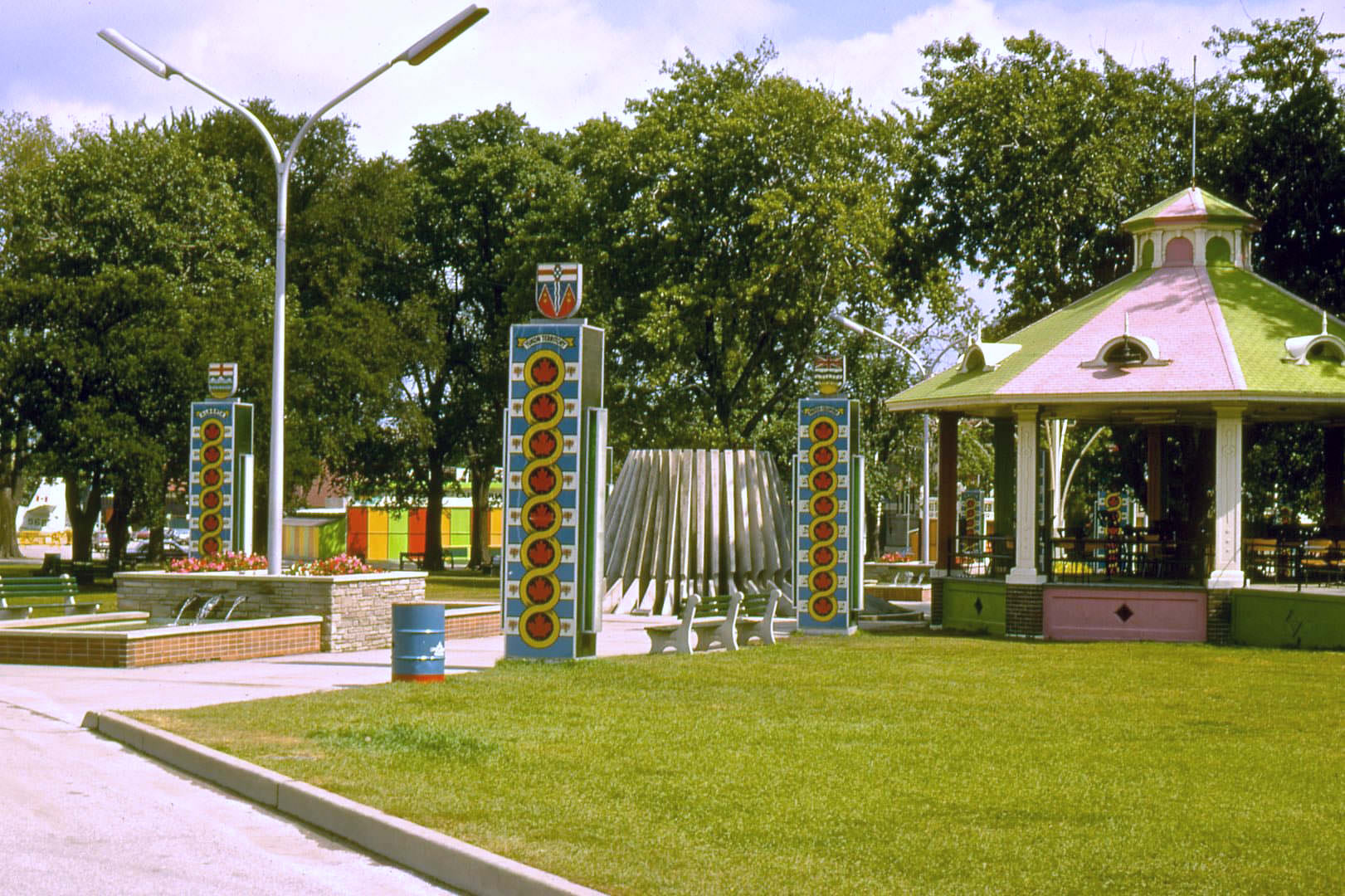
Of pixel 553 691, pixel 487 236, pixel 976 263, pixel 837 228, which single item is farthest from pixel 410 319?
pixel 553 691

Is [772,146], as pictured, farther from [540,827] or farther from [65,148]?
[540,827]

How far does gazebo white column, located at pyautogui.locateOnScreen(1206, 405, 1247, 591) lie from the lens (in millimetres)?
25328

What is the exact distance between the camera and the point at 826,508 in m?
24.9

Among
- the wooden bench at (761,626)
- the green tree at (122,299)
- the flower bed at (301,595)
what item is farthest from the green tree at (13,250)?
the wooden bench at (761,626)

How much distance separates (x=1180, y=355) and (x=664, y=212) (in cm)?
2014

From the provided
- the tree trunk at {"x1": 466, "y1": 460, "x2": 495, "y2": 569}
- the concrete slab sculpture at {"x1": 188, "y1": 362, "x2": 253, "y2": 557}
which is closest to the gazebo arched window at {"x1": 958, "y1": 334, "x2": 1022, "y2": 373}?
the concrete slab sculpture at {"x1": 188, "y1": 362, "x2": 253, "y2": 557}

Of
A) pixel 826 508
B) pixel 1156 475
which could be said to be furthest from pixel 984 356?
pixel 1156 475

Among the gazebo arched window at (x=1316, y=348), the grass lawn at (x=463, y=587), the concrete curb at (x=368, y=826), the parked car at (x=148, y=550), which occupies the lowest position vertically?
the grass lawn at (x=463, y=587)

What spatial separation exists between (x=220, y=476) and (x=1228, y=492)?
17.1 meters

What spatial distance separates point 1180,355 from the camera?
2597 cm

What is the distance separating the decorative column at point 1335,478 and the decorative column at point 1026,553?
6553 mm

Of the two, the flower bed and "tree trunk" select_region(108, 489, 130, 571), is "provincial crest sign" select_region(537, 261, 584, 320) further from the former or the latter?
"tree trunk" select_region(108, 489, 130, 571)

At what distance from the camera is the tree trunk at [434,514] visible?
5597 cm

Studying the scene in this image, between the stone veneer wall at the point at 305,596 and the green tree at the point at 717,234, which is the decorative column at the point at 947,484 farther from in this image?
the green tree at the point at 717,234
